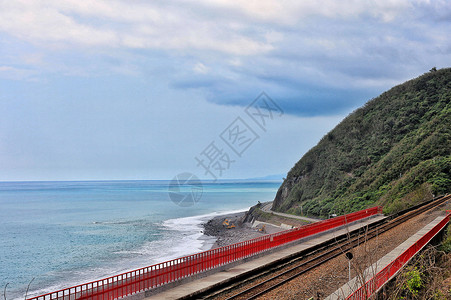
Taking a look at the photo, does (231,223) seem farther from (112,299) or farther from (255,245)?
(112,299)

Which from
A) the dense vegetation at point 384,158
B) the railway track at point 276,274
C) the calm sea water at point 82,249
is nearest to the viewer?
the railway track at point 276,274

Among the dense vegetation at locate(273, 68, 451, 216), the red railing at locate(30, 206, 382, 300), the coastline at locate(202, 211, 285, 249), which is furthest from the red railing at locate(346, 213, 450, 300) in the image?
the coastline at locate(202, 211, 285, 249)

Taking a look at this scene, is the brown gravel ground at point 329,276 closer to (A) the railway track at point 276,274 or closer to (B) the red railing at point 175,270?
(A) the railway track at point 276,274

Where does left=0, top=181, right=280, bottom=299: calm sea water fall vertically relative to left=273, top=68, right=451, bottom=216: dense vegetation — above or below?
below

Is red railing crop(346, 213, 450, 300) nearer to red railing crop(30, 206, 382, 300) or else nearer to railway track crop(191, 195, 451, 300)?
railway track crop(191, 195, 451, 300)

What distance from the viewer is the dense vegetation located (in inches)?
1656

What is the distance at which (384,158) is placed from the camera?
5606 cm

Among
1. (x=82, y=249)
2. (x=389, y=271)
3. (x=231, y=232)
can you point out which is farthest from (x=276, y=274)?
(x=231, y=232)

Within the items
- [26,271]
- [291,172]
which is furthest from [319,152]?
[26,271]

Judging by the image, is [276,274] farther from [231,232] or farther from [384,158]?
[384,158]

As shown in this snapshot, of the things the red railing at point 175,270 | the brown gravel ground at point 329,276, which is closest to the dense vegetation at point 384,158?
the brown gravel ground at point 329,276

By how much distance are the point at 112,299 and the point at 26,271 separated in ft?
97.8

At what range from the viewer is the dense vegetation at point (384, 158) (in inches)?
1656

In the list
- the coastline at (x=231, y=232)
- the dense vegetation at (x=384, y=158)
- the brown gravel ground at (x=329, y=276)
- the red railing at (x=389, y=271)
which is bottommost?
the coastline at (x=231, y=232)
